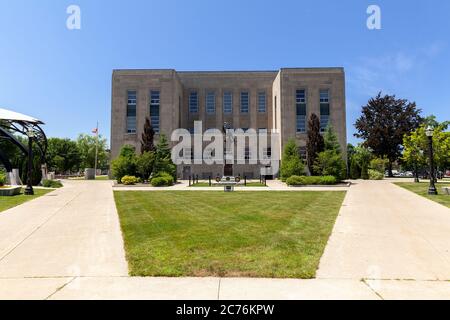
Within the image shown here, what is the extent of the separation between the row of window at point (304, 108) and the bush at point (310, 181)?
1931cm

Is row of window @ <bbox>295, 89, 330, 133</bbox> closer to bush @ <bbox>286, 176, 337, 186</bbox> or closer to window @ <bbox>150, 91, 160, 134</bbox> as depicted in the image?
bush @ <bbox>286, 176, 337, 186</bbox>

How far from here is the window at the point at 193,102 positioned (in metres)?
60.5

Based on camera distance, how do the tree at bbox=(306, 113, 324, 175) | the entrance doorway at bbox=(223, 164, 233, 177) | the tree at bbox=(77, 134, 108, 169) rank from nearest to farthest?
the tree at bbox=(306, 113, 324, 175) < the entrance doorway at bbox=(223, 164, 233, 177) < the tree at bbox=(77, 134, 108, 169)

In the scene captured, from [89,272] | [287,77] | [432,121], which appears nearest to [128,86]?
[287,77]

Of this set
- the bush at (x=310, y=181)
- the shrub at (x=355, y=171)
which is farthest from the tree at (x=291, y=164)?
the shrub at (x=355, y=171)

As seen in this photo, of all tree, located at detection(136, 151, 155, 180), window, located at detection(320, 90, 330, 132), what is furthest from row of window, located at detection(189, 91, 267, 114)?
tree, located at detection(136, 151, 155, 180)

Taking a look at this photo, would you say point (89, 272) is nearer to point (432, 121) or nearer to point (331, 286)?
point (331, 286)

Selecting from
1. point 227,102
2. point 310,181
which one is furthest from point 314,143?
point 227,102

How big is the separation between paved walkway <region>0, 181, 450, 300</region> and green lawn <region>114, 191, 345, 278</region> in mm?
317

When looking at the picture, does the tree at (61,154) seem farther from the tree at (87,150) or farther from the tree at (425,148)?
the tree at (425,148)

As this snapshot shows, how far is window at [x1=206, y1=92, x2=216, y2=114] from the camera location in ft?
197

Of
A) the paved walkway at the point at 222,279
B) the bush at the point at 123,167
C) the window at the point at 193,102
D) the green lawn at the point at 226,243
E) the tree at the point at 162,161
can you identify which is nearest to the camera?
the paved walkway at the point at 222,279

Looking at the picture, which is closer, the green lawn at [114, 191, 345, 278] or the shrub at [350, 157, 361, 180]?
the green lawn at [114, 191, 345, 278]

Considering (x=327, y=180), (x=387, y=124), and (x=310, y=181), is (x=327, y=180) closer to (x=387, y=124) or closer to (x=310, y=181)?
(x=310, y=181)
